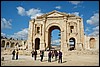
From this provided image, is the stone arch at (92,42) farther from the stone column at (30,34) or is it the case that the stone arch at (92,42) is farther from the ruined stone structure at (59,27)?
the stone column at (30,34)

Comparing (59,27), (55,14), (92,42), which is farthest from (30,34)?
(92,42)

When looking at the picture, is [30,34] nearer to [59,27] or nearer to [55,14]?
[59,27]

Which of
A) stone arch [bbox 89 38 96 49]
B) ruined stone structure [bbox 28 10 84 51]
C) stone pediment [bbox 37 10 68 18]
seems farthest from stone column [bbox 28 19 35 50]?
stone arch [bbox 89 38 96 49]

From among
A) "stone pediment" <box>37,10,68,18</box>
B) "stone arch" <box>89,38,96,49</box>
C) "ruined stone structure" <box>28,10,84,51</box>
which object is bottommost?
"stone arch" <box>89,38,96,49</box>

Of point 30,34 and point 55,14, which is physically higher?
point 55,14

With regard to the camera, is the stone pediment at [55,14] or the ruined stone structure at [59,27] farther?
the stone pediment at [55,14]

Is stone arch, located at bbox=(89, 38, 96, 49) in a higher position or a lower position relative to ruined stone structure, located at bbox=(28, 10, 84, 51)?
lower

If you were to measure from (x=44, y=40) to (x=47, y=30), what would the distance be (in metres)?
2.36

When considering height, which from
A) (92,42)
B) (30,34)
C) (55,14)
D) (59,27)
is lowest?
(92,42)

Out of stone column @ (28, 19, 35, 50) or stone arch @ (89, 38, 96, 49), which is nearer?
stone column @ (28, 19, 35, 50)

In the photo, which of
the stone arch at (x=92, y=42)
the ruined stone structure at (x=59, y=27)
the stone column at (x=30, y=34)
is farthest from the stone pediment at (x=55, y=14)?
the stone arch at (x=92, y=42)

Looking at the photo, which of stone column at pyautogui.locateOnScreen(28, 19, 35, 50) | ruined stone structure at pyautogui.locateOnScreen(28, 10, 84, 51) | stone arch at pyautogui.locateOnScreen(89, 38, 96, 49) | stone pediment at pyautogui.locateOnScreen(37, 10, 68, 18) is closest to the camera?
ruined stone structure at pyautogui.locateOnScreen(28, 10, 84, 51)

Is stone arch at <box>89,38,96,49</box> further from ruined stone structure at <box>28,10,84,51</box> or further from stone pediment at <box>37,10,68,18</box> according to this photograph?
stone pediment at <box>37,10,68,18</box>

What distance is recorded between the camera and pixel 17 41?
6731 cm
